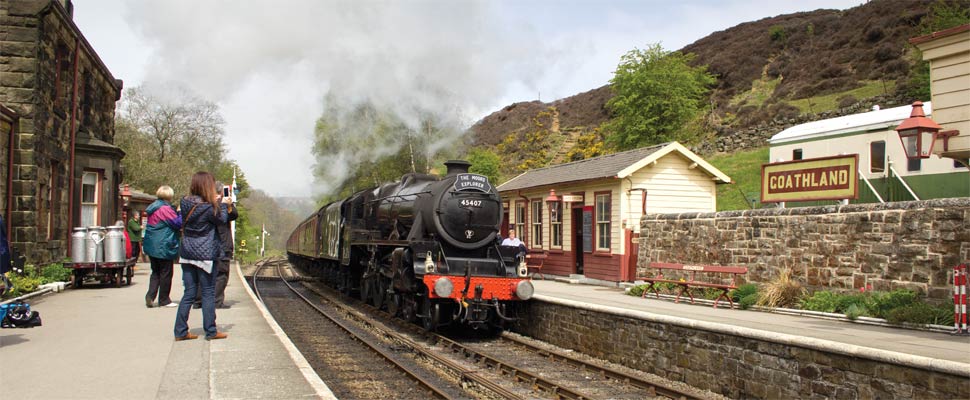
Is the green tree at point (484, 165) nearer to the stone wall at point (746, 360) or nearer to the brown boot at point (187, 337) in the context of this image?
the stone wall at point (746, 360)

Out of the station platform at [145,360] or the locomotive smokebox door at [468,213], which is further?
the locomotive smokebox door at [468,213]

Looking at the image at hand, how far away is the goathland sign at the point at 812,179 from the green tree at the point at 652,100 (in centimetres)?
1949

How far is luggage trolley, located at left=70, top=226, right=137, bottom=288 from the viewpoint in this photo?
1277cm

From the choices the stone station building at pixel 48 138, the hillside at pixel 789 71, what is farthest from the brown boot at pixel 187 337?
the hillside at pixel 789 71

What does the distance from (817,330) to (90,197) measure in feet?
53.6

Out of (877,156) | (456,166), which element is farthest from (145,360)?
(877,156)

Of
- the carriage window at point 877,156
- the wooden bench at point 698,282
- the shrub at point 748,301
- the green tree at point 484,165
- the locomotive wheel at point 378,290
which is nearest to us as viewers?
the shrub at point 748,301

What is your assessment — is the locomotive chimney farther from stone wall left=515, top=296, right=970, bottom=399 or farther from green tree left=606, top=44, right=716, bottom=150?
green tree left=606, top=44, right=716, bottom=150

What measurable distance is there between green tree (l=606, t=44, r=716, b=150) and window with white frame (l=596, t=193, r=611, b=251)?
15.7 metres

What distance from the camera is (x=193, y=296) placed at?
22.8 feet

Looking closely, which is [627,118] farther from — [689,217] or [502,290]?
[502,290]

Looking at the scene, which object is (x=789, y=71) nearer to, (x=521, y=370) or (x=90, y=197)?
(x=90, y=197)

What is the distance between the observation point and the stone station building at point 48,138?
1302 cm

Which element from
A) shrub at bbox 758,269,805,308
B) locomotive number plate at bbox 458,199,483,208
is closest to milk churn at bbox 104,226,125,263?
locomotive number plate at bbox 458,199,483,208
